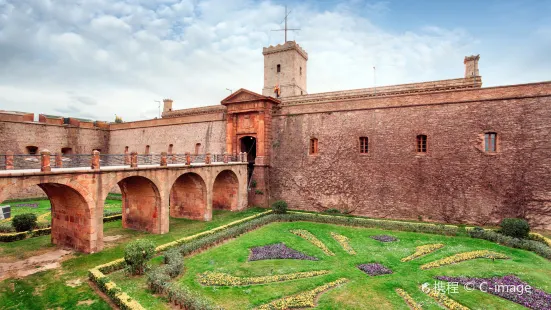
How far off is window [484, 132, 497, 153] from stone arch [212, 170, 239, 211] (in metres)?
17.4

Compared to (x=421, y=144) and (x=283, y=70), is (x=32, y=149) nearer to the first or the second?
(x=283, y=70)

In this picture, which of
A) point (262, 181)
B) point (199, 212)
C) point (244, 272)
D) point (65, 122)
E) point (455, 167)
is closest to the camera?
point (244, 272)

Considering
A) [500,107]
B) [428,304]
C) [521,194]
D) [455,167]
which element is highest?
[500,107]

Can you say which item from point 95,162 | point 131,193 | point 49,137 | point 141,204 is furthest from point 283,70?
point 49,137

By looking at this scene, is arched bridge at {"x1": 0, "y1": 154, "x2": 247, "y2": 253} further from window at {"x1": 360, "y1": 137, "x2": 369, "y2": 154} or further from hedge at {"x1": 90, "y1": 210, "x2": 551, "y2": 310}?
window at {"x1": 360, "y1": 137, "x2": 369, "y2": 154}

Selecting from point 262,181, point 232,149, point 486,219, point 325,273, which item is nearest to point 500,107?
point 486,219

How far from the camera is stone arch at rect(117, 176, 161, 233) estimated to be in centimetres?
1683

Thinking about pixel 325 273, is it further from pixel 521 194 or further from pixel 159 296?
pixel 521 194

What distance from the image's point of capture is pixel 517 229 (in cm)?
1521

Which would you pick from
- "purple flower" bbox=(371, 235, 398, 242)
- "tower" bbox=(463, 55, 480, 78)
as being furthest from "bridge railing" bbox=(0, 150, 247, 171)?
"tower" bbox=(463, 55, 480, 78)

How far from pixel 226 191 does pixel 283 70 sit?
16198 millimetres

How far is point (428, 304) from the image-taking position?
918cm

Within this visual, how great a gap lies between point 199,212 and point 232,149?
7520 millimetres

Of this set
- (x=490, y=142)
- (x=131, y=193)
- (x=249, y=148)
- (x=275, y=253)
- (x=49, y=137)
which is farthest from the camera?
(x=49, y=137)
